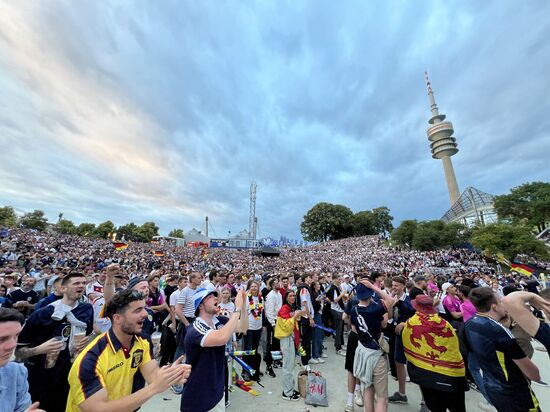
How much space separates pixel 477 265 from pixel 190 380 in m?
32.4

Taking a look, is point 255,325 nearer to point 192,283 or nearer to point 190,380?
point 192,283

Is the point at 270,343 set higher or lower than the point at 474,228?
lower

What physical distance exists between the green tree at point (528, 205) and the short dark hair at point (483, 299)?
49457 mm

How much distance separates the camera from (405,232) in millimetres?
44188

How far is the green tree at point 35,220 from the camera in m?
66.5

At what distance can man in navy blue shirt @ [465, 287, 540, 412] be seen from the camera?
2.43 meters

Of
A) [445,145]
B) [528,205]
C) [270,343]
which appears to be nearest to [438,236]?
[528,205]

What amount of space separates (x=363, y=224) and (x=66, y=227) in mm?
88089

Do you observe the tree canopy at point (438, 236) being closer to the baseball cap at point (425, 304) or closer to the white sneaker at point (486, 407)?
the white sneaker at point (486, 407)

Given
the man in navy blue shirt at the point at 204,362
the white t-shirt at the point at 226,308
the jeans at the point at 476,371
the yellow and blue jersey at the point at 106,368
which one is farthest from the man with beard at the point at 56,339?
the jeans at the point at 476,371

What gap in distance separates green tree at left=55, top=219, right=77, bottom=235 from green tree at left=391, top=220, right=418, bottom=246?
87.7 meters

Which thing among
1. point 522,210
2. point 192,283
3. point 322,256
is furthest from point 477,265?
point 192,283

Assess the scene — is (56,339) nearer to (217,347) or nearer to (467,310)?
(217,347)

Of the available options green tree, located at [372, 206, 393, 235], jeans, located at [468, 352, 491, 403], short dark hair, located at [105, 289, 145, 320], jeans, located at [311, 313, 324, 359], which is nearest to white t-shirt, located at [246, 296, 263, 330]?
jeans, located at [311, 313, 324, 359]
